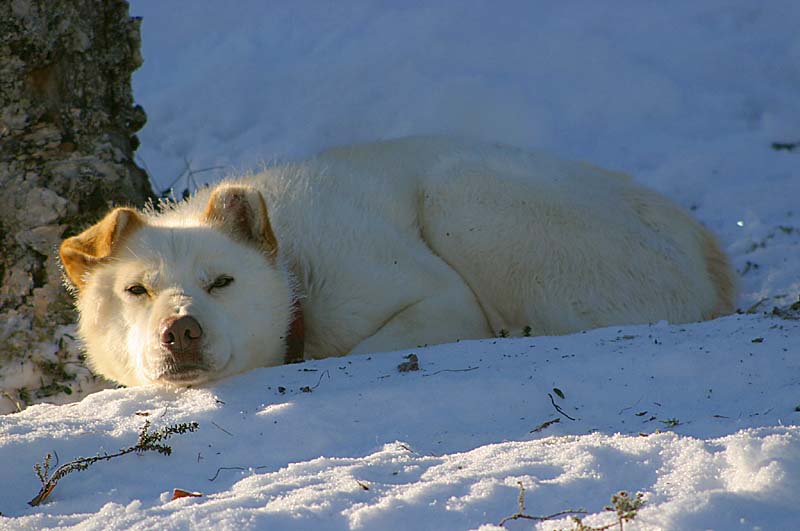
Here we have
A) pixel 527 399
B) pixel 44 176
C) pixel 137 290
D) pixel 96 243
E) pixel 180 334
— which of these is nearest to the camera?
pixel 527 399

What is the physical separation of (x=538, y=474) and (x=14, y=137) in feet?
12.7

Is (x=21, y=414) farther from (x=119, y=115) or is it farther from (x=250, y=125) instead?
(x=250, y=125)

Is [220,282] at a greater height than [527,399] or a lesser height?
greater

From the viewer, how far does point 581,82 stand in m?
8.02

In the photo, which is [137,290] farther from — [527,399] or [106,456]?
[527,399]

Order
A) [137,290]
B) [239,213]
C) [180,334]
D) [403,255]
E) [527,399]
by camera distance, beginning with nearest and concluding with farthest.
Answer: [527,399], [180,334], [137,290], [239,213], [403,255]

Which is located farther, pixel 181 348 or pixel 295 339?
pixel 295 339

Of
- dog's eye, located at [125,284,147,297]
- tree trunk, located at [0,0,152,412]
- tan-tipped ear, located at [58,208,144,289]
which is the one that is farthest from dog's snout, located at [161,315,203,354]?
tree trunk, located at [0,0,152,412]

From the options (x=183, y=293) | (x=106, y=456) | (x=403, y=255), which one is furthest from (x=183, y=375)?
(x=403, y=255)

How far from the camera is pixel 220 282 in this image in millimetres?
3898

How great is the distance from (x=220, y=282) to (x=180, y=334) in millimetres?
479

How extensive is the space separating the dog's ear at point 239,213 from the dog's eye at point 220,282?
0.99 feet

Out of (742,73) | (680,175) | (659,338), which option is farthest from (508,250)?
(742,73)

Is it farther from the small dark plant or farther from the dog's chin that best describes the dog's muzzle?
the small dark plant
